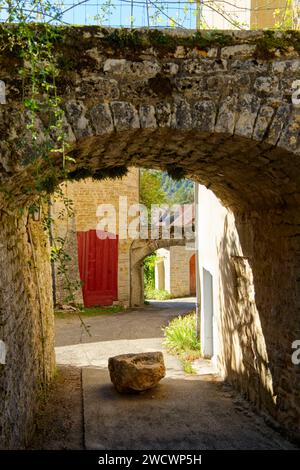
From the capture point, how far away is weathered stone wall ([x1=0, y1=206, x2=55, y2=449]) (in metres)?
3.67

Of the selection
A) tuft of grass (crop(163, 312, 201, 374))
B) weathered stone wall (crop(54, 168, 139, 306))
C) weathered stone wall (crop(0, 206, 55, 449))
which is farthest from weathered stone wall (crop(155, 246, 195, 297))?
weathered stone wall (crop(0, 206, 55, 449))

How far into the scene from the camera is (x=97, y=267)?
16.2m

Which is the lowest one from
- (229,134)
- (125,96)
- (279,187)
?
(279,187)

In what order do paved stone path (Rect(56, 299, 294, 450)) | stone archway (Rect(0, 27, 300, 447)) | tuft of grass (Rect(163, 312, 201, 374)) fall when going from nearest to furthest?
stone archway (Rect(0, 27, 300, 447)), paved stone path (Rect(56, 299, 294, 450)), tuft of grass (Rect(163, 312, 201, 374))

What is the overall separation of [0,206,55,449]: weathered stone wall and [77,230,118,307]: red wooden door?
29.5ft

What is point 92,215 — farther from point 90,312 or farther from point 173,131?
point 173,131

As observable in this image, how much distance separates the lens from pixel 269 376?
16.9 feet

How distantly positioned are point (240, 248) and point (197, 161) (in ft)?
6.28

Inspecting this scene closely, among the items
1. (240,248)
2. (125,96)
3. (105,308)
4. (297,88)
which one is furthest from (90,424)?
(105,308)

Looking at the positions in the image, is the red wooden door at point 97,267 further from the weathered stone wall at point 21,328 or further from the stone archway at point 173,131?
the stone archway at point 173,131

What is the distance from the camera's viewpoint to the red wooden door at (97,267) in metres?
16.0

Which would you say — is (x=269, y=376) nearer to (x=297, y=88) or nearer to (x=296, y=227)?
(x=296, y=227)

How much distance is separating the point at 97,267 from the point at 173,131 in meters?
13.0

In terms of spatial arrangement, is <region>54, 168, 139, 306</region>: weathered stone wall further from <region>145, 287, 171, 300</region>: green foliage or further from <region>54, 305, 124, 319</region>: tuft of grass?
<region>145, 287, 171, 300</region>: green foliage
